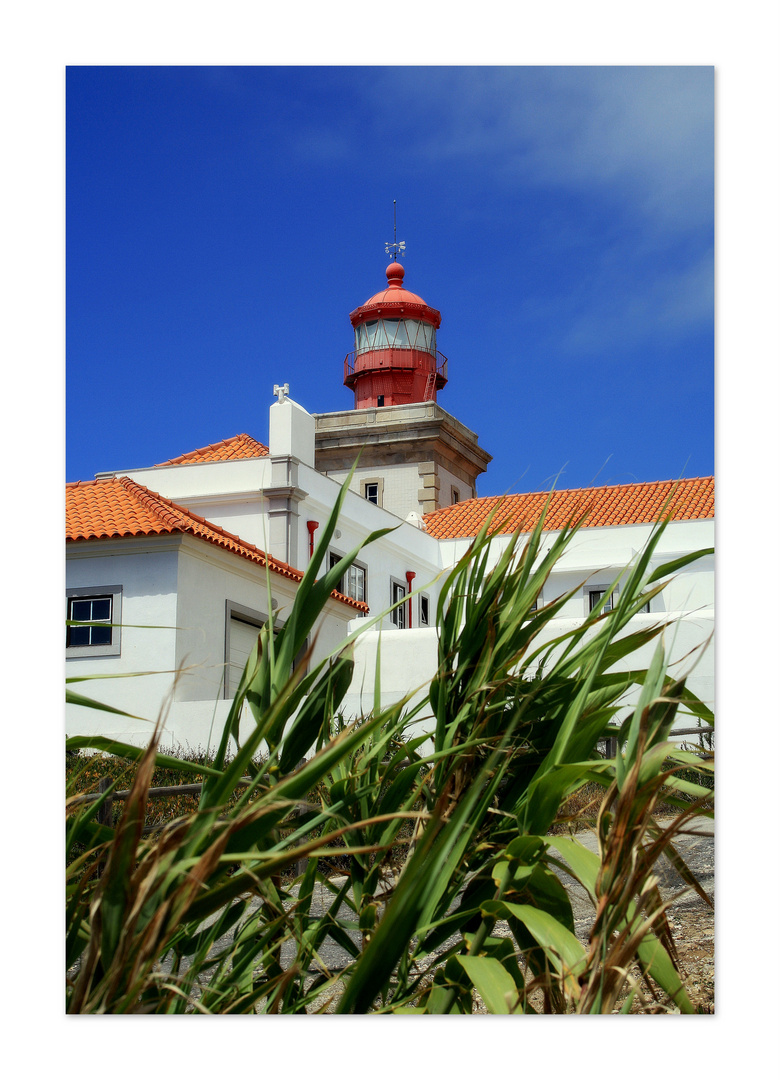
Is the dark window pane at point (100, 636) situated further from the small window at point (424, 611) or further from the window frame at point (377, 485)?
the window frame at point (377, 485)

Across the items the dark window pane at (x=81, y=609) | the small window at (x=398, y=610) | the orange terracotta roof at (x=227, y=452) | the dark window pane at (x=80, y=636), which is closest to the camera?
the dark window pane at (x=80, y=636)

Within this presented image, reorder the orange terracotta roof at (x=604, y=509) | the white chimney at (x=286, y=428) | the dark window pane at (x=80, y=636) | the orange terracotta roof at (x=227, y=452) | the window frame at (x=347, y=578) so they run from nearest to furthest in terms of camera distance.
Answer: the dark window pane at (x=80, y=636) → the white chimney at (x=286, y=428) → the window frame at (x=347, y=578) → the orange terracotta roof at (x=604, y=509) → the orange terracotta roof at (x=227, y=452)

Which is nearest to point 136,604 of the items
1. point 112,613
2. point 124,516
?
point 112,613

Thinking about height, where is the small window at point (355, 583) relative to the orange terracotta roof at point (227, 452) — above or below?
below

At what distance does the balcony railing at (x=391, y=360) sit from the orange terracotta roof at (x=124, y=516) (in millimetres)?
16121

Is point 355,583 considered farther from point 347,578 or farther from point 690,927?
point 690,927

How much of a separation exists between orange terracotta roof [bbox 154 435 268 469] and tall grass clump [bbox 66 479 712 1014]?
1430cm

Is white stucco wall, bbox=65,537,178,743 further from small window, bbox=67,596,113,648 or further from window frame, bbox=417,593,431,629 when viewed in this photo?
window frame, bbox=417,593,431,629

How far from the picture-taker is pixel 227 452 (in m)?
16.8

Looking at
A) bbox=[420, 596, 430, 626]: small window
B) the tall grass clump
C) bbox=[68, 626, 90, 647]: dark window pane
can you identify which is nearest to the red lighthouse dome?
bbox=[420, 596, 430, 626]: small window

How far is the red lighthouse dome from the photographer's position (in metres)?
27.0

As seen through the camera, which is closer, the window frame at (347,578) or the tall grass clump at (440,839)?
the tall grass clump at (440,839)

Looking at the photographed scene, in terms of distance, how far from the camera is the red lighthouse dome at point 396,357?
27.0 meters

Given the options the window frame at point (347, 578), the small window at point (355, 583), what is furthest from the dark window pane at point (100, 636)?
the small window at point (355, 583)
